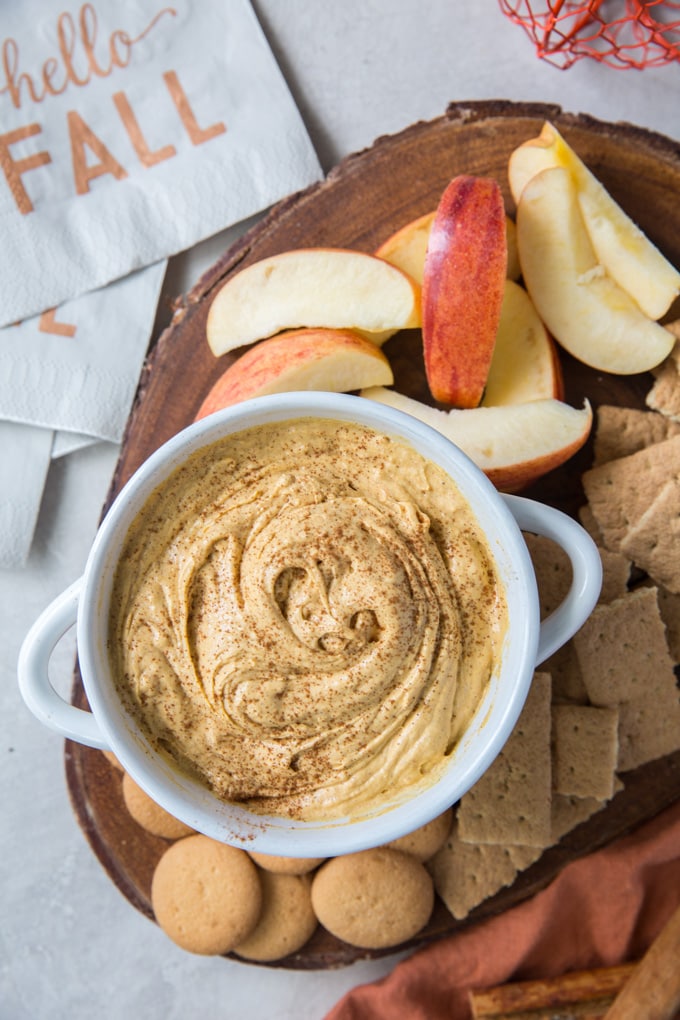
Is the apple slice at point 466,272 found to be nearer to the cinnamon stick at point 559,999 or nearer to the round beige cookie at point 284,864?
the round beige cookie at point 284,864

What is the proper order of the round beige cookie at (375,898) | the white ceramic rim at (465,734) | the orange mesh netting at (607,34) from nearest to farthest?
the white ceramic rim at (465,734) < the round beige cookie at (375,898) < the orange mesh netting at (607,34)

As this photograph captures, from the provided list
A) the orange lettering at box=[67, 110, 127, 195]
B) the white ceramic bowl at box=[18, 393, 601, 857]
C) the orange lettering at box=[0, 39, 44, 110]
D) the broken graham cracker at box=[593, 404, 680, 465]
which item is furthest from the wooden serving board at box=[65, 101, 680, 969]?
the orange lettering at box=[0, 39, 44, 110]

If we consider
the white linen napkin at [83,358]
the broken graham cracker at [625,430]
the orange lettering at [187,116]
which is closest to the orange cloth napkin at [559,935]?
the broken graham cracker at [625,430]

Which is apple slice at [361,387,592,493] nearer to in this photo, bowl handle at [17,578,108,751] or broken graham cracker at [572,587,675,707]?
broken graham cracker at [572,587,675,707]

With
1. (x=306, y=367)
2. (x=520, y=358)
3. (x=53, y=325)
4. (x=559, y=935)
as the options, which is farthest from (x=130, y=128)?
(x=559, y=935)

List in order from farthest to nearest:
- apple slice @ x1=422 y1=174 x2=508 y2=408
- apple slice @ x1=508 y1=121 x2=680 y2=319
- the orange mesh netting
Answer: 1. the orange mesh netting
2. apple slice @ x1=508 y1=121 x2=680 y2=319
3. apple slice @ x1=422 y1=174 x2=508 y2=408

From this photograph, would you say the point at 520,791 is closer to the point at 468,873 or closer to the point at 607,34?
the point at 468,873

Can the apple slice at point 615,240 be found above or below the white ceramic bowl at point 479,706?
above
